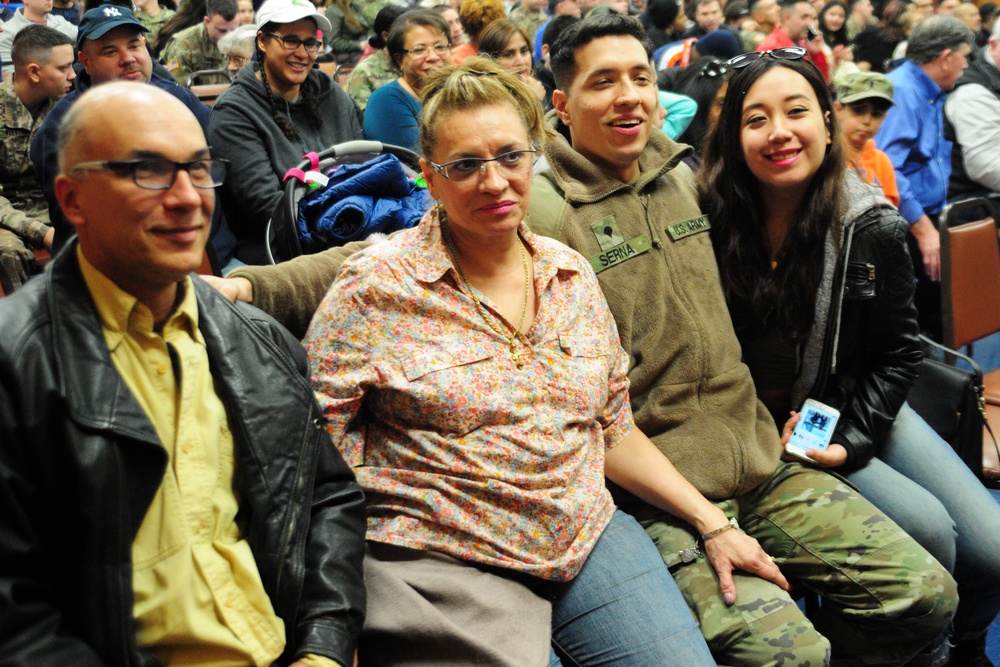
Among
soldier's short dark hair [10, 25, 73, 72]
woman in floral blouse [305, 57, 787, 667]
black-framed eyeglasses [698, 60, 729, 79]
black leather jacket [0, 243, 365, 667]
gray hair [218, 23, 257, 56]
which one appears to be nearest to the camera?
black leather jacket [0, 243, 365, 667]

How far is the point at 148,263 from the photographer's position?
47.9 inches

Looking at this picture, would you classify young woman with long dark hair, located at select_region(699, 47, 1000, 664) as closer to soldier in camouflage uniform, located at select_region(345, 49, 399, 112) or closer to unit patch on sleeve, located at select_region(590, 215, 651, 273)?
unit patch on sleeve, located at select_region(590, 215, 651, 273)

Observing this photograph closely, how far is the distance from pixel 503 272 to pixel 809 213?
0.74m

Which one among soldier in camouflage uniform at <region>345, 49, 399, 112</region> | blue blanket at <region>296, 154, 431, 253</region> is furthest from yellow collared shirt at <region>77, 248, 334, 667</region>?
soldier in camouflage uniform at <region>345, 49, 399, 112</region>

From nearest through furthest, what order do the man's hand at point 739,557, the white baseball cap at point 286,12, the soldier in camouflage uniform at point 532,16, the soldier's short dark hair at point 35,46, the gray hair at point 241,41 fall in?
1. the man's hand at point 739,557
2. the white baseball cap at point 286,12
3. the soldier's short dark hair at point 35,46
4. the gray hair at point 241,41
5. the soldier in camouflage uniform at point 532,16

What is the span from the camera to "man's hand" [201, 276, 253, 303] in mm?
1669

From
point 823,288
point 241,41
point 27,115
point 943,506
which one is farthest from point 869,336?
point 241,41

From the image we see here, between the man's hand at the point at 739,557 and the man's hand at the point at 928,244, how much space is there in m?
2.62

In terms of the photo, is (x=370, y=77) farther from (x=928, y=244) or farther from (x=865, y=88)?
(x=928, y=244)

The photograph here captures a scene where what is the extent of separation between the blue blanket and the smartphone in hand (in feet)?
3.21

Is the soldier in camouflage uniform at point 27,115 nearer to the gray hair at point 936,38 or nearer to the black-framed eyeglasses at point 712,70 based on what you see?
the black-framed eyeglasses at point 712,70

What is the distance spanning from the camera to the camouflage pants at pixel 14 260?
3.15 meters

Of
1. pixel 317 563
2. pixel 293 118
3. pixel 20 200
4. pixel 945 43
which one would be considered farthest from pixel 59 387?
pixel 945 43

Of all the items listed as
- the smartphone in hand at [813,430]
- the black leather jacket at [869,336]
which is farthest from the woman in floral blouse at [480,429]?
the black leather jacket at [869,336]
